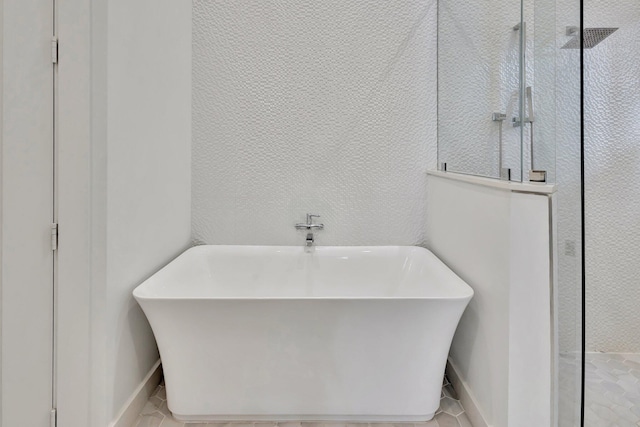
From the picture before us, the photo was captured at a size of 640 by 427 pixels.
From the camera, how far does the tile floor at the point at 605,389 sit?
102 cm

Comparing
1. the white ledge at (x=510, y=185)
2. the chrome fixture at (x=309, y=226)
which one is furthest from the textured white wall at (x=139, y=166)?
the white ledge at (x=510, y=185)

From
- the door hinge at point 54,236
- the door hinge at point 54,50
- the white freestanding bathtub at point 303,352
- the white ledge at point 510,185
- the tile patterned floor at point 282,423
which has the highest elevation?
the door hinge at point 54,50

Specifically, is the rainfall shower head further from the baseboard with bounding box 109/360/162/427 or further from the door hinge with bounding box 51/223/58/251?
the baseboard with bounding box 109/360/162/427

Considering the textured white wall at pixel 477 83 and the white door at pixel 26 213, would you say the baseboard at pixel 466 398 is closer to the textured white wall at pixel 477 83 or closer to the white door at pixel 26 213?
the textured white wall at pixel 477 83

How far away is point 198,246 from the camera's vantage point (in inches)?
87.4

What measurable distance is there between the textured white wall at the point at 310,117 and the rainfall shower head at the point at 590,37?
50.3 inches

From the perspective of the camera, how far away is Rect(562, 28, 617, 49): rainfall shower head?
1014 mm

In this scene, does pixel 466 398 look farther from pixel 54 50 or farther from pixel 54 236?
pixel 54 50

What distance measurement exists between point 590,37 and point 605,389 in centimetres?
99

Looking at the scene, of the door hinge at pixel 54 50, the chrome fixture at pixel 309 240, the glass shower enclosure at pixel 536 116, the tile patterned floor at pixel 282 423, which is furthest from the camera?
the chrome fixture at pixel 309 240

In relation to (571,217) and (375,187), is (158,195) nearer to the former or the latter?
(375,187)

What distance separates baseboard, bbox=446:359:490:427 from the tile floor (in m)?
0.47

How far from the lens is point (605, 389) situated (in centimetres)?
110

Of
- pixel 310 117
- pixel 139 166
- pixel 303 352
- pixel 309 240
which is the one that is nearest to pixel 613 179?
pixel 303 352
